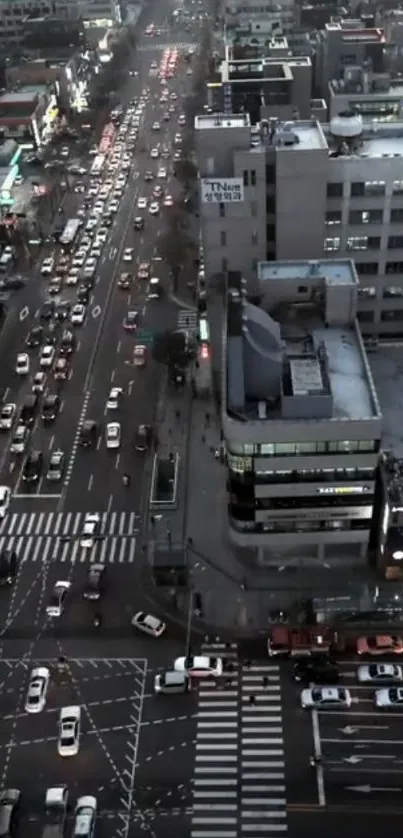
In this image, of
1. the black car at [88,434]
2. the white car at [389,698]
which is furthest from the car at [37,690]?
the black car at [88,434]

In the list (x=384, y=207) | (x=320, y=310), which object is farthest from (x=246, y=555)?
(x=384, y=207)

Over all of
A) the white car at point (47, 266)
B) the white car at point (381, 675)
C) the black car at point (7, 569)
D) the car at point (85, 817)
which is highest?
the white car at point (47, 266)

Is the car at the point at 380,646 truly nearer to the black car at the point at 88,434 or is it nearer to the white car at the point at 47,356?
the black car at the point at 88,434

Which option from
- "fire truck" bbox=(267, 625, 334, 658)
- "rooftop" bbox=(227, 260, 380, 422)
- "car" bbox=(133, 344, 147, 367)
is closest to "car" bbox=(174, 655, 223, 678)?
"fire truck" bbox=(267, 625, 334, 658)

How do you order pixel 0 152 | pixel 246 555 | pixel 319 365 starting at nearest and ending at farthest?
pixel 319 365 < pixel 246 555 < pixel 0 152

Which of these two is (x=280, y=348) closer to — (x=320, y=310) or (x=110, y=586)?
(x=320, y=310)

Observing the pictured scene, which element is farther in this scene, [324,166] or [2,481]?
[2,481]
